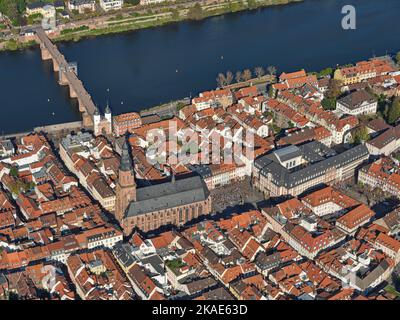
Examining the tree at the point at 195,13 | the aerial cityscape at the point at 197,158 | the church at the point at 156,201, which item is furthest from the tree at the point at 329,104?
the tree at the point at 195,13

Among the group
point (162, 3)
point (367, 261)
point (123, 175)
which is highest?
point (162, 3)

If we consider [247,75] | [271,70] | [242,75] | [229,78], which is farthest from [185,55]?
[271,70]

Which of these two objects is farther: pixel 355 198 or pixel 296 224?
pixel 355 198

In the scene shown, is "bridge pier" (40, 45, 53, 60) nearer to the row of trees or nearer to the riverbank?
the riverbank

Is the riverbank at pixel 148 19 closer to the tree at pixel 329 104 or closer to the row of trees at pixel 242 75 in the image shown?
the row of trees at pixel 242 75

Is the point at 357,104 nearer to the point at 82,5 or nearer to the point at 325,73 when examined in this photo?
the point at 325,73

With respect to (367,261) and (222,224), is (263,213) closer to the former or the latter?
(222,224)
